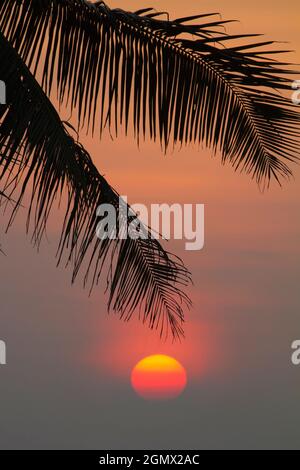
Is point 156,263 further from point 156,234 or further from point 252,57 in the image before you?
point 252,57

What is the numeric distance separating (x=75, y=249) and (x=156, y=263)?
27.3 inches

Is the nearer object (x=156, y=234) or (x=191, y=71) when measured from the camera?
(x=191, y=71)

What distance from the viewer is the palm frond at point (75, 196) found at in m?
4.29

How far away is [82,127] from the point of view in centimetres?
490

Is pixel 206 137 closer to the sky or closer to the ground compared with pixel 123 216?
closer to the sky

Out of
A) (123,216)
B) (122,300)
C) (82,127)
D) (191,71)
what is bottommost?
(122,300)

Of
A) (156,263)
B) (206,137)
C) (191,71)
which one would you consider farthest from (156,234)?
(191,71)

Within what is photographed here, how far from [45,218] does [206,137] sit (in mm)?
1068

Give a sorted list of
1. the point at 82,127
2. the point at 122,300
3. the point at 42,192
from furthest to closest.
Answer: the point at 122,300
the point at 82,127
the point at 42,192

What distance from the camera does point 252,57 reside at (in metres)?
4.71

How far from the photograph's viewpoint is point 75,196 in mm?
4605

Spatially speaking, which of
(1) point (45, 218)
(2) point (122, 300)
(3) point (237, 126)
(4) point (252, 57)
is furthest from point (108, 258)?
(4) point (252, 57)

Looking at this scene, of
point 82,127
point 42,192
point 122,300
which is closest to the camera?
point 42,192

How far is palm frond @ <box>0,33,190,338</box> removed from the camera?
4289mm
